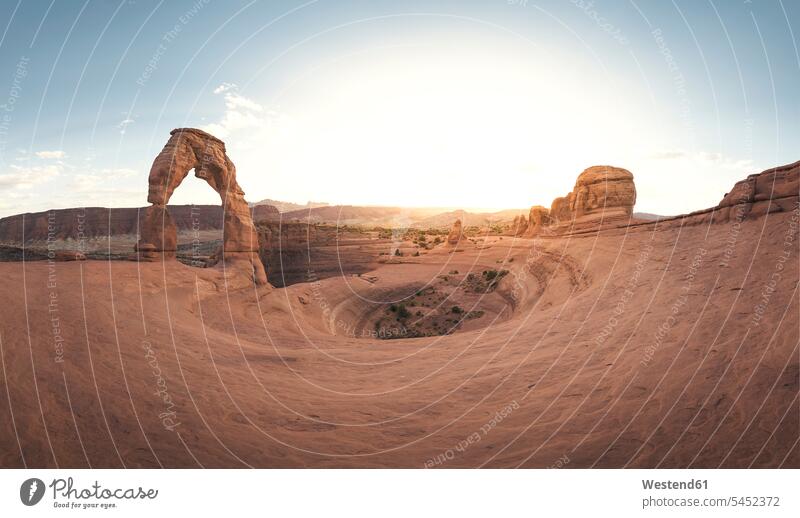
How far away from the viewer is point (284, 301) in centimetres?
2119

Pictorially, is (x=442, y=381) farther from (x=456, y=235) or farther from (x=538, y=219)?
(x=456, y=235)

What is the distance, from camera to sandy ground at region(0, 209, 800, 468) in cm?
531

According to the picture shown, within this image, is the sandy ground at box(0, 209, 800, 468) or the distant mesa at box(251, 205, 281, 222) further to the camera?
the distant mesa at box(251, 205, 281, 222)

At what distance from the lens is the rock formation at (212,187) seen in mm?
18203
